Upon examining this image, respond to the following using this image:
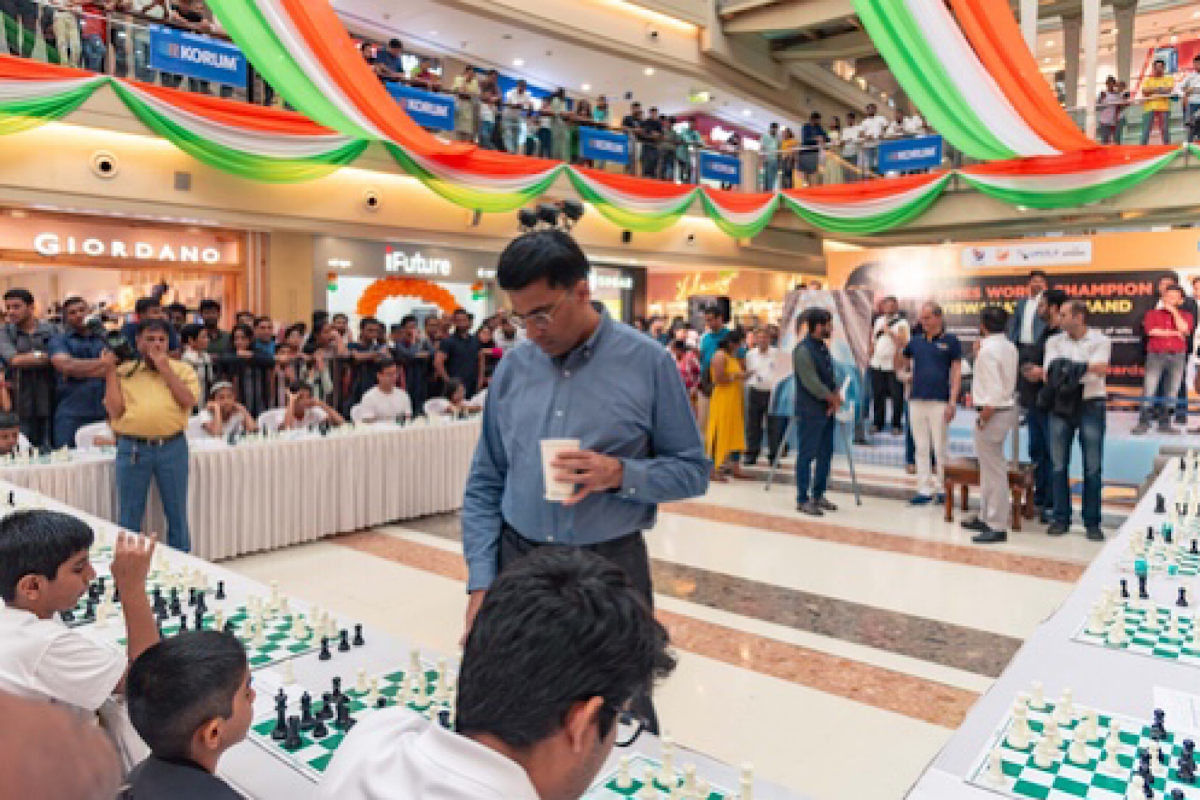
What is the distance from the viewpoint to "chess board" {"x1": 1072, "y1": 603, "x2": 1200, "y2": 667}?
1.93m

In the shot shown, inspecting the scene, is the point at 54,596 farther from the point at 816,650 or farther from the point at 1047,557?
the point at 1047,557

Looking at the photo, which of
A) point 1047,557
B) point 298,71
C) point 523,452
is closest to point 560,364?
point 523,452

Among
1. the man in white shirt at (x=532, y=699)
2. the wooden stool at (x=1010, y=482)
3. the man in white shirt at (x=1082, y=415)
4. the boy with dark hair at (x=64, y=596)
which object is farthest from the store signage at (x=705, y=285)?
the man in white shirt at (x=532, y=699)

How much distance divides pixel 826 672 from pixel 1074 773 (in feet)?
6.80

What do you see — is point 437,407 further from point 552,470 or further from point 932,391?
point 552,470

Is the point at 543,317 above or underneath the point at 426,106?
underneath

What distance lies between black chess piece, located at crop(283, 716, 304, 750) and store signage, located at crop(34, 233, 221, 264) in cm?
1038

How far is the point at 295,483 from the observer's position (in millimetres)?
5203

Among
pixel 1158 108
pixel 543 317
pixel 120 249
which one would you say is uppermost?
pixel 1158 108

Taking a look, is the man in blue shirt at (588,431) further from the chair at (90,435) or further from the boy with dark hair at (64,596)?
the chair at (90,435)

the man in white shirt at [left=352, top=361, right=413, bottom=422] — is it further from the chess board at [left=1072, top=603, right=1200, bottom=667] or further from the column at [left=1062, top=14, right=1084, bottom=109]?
the column at [left=1062, top=14, right=1084, bottom=109]

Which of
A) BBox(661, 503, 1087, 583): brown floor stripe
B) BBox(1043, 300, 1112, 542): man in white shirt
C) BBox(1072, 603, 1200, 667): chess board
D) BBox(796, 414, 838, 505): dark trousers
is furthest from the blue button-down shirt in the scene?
BBox(796, 414, 838, 505): dark trousers

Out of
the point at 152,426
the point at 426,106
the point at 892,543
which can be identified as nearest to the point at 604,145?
the point at 426,106

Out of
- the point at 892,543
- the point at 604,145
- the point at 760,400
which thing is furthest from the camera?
the point at 604,145
